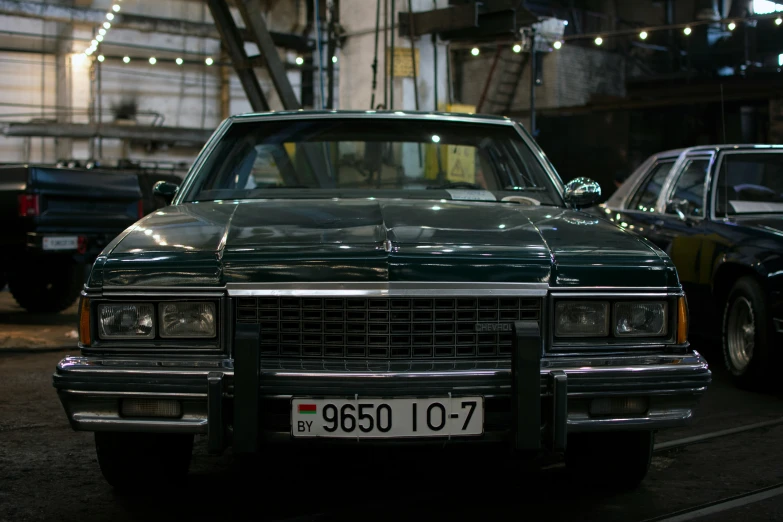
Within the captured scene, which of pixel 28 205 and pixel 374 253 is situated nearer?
pixel 374 253

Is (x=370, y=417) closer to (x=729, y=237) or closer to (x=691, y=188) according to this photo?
(x=729, y=237)

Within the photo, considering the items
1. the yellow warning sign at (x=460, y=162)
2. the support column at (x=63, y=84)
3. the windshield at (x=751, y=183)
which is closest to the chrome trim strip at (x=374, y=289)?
the yellow warning sign at (x=460, y=162)

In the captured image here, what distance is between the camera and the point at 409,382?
2.86 m

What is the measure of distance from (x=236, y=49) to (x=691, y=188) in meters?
5.96

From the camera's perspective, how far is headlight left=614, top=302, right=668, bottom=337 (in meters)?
3.12

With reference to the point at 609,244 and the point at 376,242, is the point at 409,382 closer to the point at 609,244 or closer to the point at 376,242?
the point at 376,242

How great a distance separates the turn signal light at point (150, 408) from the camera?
2.95 meters

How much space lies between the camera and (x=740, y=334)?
6.10 metres

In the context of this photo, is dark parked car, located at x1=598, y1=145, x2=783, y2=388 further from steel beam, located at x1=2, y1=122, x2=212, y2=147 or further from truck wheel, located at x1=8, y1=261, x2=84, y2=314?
steel beam, located at x1=2, y1=122, x2=212, y2=147

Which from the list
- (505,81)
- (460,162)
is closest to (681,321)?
(460,162)

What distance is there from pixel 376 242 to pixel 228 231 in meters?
0.52

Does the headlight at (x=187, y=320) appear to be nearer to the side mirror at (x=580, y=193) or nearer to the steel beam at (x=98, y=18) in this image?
the side mirror at (x=580, y=193)

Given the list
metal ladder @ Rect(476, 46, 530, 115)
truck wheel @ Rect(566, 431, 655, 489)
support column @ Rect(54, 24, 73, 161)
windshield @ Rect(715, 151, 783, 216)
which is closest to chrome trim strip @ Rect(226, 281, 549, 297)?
truck wheel @ Rect(566, 431, 655, 489)

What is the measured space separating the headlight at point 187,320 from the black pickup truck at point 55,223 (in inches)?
281
